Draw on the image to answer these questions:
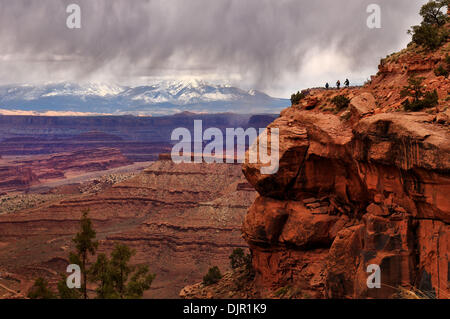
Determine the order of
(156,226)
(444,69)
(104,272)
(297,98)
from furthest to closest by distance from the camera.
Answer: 1. (156,226)
2. (297,98)
3. (104,272)
4. (444,69)

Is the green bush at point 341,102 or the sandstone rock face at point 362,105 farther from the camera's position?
the green bush at point 341,102

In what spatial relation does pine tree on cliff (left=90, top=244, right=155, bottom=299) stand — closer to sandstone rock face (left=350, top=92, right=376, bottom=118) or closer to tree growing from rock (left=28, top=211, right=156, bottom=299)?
tree growing from rock (left=28, top=211, right=156, bottom=299)

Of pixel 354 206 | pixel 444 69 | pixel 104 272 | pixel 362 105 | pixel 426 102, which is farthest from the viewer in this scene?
pixel 354 206

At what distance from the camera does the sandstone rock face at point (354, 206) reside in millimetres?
20453

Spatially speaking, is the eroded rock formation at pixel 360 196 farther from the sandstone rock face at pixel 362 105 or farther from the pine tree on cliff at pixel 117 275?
the pine tree on cliff at pixel 117 275

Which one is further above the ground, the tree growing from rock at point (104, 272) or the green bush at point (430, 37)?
the green bush at point (430, 37)

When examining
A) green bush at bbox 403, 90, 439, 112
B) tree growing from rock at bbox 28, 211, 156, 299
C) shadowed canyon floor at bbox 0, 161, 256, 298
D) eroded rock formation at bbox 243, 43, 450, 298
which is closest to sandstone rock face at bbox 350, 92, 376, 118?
eroded rock formation at bbox 243, 43, 450, 298

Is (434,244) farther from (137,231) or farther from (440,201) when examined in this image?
(137,231)

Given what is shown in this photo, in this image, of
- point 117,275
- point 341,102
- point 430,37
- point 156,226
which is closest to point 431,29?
point 430,37

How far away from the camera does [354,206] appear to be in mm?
28250

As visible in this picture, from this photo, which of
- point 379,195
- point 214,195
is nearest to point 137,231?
point 214,195

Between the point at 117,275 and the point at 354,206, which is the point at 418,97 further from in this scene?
the point at 117,275

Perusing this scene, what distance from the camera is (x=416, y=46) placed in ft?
105

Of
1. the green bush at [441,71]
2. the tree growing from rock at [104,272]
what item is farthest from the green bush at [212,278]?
the green bush at [441,71]
